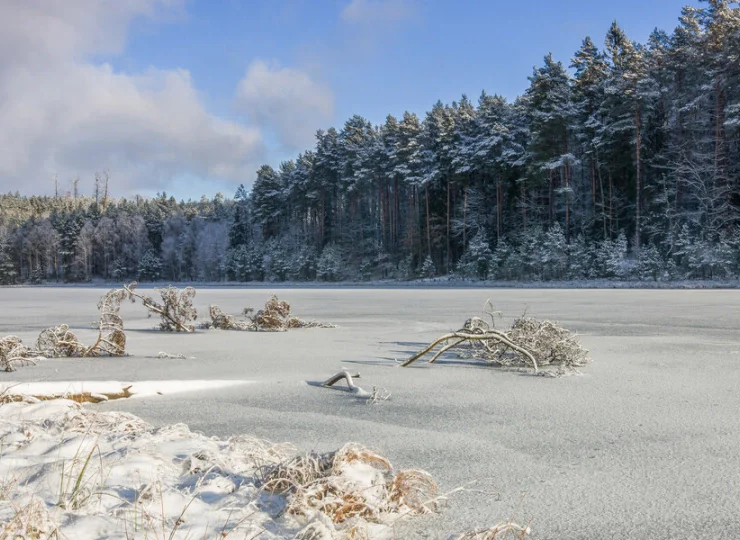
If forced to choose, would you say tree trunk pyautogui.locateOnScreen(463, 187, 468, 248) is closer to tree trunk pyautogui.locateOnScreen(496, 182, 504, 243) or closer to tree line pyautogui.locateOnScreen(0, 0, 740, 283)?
tree line pyautogui.locateOnScreen(0, 0, 740, 283)

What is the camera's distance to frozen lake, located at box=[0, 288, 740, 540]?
2303 mm

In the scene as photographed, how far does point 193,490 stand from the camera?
7.39ft

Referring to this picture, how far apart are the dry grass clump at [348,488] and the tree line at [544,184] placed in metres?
29.9

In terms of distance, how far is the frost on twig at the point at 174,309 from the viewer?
10336 mm

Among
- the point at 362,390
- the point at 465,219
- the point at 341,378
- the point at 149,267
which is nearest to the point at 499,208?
the point at 465,219

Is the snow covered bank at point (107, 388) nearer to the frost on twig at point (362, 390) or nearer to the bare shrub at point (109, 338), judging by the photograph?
the frost on twig at point (362, 390)

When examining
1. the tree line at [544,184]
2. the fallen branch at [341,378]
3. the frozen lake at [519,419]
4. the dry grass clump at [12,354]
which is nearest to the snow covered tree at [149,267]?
the tree line at [544,184]

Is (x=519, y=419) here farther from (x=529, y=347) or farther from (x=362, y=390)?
(x=529, y=347)

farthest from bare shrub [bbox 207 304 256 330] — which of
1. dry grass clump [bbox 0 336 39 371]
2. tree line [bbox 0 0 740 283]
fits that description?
tree line [bbox 0 0 740 283]

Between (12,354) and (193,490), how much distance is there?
5093 mm

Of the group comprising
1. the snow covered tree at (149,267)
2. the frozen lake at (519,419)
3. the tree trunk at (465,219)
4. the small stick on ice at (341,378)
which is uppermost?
the tree trunk at (465,219)

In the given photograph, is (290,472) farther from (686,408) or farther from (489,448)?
(686,408)

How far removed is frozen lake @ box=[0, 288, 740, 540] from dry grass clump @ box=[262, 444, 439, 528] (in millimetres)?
106

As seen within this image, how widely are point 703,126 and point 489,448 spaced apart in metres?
34.9
